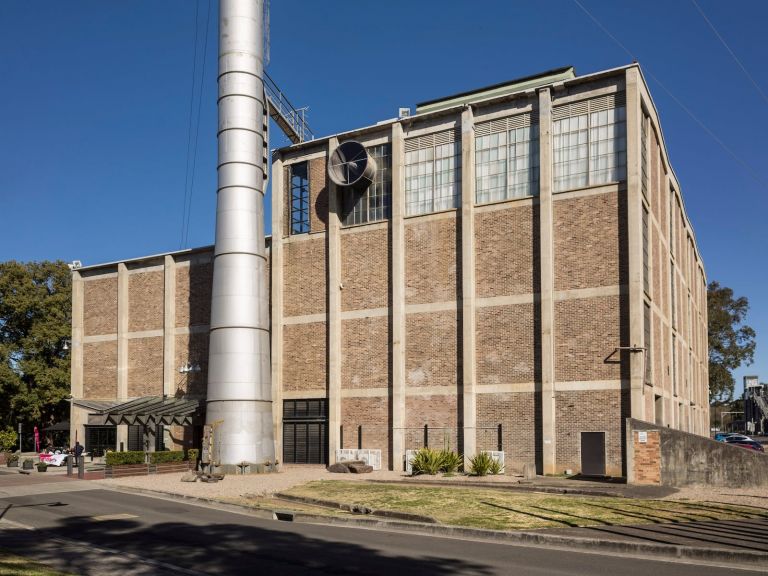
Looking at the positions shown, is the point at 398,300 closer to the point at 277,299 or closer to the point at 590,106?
the point at 277,299

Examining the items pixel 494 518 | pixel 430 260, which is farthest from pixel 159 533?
pixel 430 260

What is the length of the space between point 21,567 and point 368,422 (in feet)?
86.0

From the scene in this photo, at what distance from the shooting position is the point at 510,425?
33312mm

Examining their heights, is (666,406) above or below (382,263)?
below

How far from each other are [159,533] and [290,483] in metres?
13.2

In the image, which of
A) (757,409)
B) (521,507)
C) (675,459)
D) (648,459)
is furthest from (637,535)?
(757,409)

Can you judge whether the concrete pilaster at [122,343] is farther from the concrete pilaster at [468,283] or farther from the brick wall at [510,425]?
the brick wall at [510,425]

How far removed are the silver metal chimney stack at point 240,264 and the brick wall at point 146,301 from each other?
11483 millimetres

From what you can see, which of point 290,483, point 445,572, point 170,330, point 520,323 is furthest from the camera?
point 170,330

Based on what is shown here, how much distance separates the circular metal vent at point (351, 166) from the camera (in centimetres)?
3850

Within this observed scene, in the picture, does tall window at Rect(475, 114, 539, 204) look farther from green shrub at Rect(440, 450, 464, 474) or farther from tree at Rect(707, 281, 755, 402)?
tree at Rect(707, 281, 755, 402)

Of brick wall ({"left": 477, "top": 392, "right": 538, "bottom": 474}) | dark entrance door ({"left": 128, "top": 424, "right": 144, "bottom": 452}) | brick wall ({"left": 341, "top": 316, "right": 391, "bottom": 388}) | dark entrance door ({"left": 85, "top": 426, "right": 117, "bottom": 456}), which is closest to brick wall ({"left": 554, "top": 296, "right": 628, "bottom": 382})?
brick wall ({"left": 477, "top": 392, "right": 538, "bottom": 474})

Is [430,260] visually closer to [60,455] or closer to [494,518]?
[494,518]

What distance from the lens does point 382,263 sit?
3812cm
